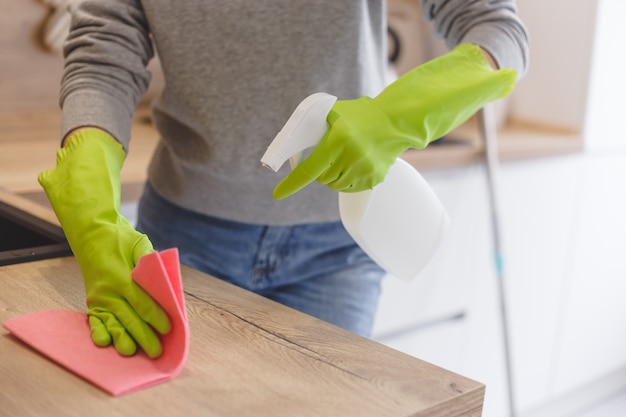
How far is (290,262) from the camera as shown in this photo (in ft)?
3.56

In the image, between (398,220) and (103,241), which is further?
(398,220)

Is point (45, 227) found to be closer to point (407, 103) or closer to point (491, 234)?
point (407, 103)

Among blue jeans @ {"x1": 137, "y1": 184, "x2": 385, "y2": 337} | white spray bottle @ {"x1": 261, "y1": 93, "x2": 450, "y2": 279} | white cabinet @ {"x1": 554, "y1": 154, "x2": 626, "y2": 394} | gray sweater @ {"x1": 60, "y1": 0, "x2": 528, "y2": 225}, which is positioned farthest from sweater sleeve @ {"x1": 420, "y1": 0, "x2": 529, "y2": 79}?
white cabinet @ {"x1": 554, "y1": 154, "x2": 626, "y2": 394}

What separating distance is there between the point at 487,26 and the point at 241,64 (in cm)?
30

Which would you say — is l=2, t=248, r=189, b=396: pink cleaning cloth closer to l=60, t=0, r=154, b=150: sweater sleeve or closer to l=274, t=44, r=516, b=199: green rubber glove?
l=274, t=44, r=516, b=199: green rubber glove

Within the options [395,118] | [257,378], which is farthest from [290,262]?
[257,378]

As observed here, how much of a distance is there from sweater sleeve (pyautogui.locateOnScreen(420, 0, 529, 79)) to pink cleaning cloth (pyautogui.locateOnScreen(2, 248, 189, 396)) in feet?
1.57

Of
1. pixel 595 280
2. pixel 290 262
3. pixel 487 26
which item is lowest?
pixel 290 262

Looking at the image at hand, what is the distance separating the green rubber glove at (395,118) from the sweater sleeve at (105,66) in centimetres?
27

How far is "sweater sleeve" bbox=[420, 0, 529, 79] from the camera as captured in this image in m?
0.97

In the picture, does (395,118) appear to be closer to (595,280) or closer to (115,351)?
(115,351)

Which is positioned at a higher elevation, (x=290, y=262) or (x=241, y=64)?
(x=241, y=64)

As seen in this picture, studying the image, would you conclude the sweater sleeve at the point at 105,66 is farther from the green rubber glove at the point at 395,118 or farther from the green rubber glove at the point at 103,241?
the green rubber glove at the point at 395,118

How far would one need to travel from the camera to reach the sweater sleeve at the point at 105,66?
94 centimetres
